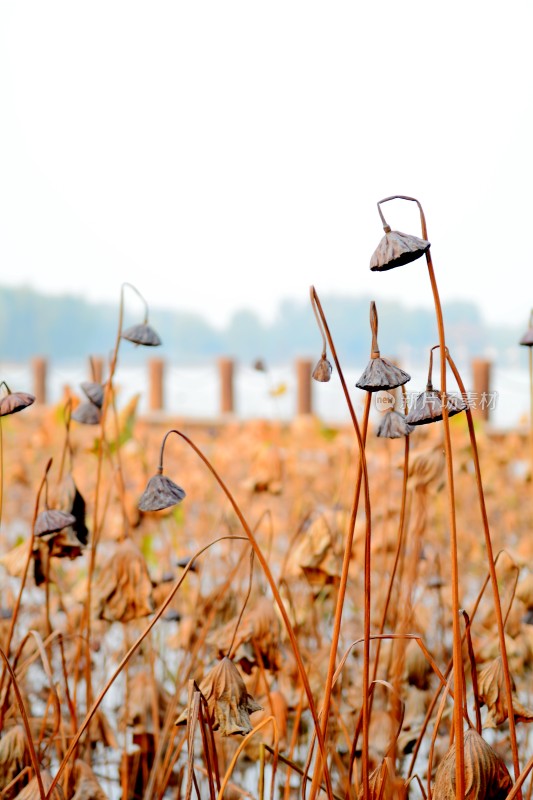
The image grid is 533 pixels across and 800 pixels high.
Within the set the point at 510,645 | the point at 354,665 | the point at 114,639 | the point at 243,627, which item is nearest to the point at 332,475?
the point at 114,639

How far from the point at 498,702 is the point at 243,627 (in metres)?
0.19

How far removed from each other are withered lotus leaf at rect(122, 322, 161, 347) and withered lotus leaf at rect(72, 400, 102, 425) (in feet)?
0.37

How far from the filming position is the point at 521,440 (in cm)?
270

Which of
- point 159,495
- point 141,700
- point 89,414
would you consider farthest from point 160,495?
point 141,700

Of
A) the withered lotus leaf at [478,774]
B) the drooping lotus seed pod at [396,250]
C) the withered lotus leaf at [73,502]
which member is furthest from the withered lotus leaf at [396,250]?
the withered lotus leaf at [73,502]

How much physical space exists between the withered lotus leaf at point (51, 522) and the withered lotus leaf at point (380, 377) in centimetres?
22

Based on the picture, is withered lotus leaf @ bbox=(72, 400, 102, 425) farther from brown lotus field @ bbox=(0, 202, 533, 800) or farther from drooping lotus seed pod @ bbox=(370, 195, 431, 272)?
drooping lotus seed pod @ bbox=(370, 195, 431, 272)

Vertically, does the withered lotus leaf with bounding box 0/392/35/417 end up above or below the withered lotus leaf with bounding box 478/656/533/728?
above

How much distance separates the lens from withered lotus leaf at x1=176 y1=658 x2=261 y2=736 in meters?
Answer: 0.46

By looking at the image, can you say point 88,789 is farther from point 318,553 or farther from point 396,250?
point 396,250

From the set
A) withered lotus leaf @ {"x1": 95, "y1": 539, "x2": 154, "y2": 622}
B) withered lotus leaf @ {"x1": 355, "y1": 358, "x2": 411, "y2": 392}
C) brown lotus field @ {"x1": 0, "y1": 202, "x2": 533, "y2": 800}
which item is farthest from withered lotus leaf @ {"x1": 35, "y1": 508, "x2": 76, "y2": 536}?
withered lotus leaf @ {"x1": 355, "y1": 358, "x2": 411, "y2": 392}

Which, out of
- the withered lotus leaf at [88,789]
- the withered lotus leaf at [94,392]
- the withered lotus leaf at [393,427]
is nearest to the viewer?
the withered lotus leaf at [393,427]

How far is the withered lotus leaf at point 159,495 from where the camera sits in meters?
0.45

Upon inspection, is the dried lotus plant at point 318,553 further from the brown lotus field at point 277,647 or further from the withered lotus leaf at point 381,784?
the withered lotus leaf at point 381,784
